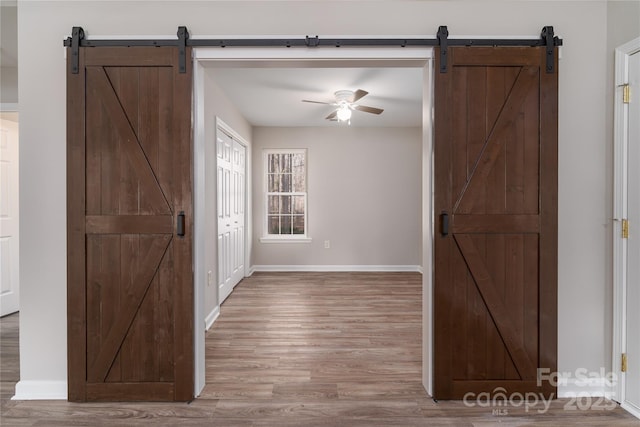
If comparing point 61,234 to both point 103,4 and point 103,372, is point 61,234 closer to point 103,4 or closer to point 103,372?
point 103,372

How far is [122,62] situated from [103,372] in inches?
75.7

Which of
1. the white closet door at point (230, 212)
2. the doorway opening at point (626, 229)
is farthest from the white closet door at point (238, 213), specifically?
the doorway opening at point (626, 229)

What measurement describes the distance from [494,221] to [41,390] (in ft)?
9.98

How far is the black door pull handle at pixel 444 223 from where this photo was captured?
2.16 metres

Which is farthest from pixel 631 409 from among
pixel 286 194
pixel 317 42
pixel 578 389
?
pixel 286 194

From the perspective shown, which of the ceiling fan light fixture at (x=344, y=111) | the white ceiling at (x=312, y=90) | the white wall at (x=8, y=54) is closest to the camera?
the white wall at (x=8, y=54)

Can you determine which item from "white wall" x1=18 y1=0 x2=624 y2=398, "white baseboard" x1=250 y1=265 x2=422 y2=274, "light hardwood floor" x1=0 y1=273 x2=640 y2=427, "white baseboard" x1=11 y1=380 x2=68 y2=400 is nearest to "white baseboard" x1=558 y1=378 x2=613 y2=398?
"light hardwood floor" x1=0 y1=273 x2=640 y2=427

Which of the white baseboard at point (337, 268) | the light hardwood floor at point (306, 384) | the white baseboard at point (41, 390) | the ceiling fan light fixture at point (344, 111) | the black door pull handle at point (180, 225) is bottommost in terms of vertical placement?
the light hardwood floor at point (306, 384)

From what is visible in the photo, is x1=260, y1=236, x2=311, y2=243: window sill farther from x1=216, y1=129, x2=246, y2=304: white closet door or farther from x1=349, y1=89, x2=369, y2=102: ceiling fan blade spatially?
x1=349, y1=89, x2=369, y2=102: ceiling fan blade

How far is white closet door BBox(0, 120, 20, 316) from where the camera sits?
12.8ft

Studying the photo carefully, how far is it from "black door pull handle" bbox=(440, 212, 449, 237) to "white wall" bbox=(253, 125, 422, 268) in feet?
13.7

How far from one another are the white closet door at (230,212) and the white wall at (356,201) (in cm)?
83

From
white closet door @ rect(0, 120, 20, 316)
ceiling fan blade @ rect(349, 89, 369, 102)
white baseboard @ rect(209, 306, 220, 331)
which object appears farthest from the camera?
white closet door @ rect(0, 120, 20, 316)

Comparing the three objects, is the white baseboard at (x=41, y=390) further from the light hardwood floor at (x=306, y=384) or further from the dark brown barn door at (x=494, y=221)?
the dark brown barn door at (x=494, y=221)
